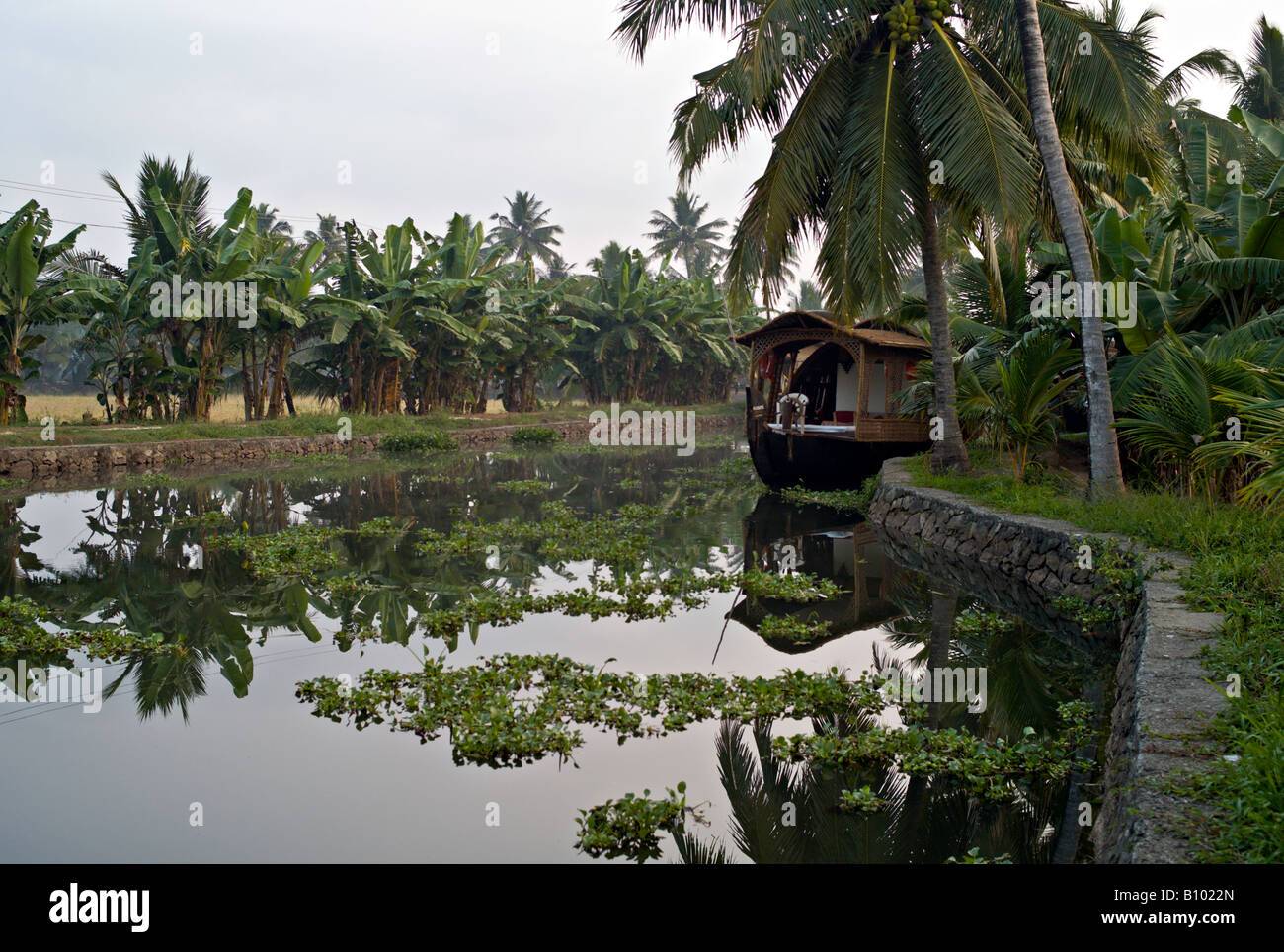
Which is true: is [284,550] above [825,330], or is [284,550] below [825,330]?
below

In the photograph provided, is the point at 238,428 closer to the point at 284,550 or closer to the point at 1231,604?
the point at 284,550

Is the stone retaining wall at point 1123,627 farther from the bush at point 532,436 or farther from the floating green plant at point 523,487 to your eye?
the bush at point 532,436

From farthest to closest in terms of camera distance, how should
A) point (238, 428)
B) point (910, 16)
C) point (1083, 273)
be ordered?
point (238, 428) → point (910, 16) → point (1083, 273)

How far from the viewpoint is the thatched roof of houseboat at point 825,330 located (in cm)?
1675

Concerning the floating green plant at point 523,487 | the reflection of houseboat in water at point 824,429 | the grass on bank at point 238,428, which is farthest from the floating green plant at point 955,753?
the grass on bank at point 238,428

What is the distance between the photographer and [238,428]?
2395 centimetres

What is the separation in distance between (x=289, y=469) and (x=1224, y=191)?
62.5 feet

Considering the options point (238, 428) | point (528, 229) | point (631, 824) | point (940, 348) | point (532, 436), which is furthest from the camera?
point (528, 229)

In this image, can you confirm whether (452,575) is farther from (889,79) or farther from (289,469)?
(289,469)

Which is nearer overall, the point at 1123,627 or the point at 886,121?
the point at 1123,627

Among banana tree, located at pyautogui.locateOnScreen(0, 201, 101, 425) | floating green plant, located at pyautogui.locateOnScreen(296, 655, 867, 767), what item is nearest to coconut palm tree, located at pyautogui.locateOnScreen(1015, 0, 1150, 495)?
floating green plant, located at pyautogui.locateOnScreen(296, 655, 867, 767)

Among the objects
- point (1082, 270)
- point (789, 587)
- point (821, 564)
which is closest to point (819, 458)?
point (821, 564)

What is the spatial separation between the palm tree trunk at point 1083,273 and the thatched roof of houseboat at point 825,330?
19.2ft

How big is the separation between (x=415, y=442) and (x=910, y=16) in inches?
731
